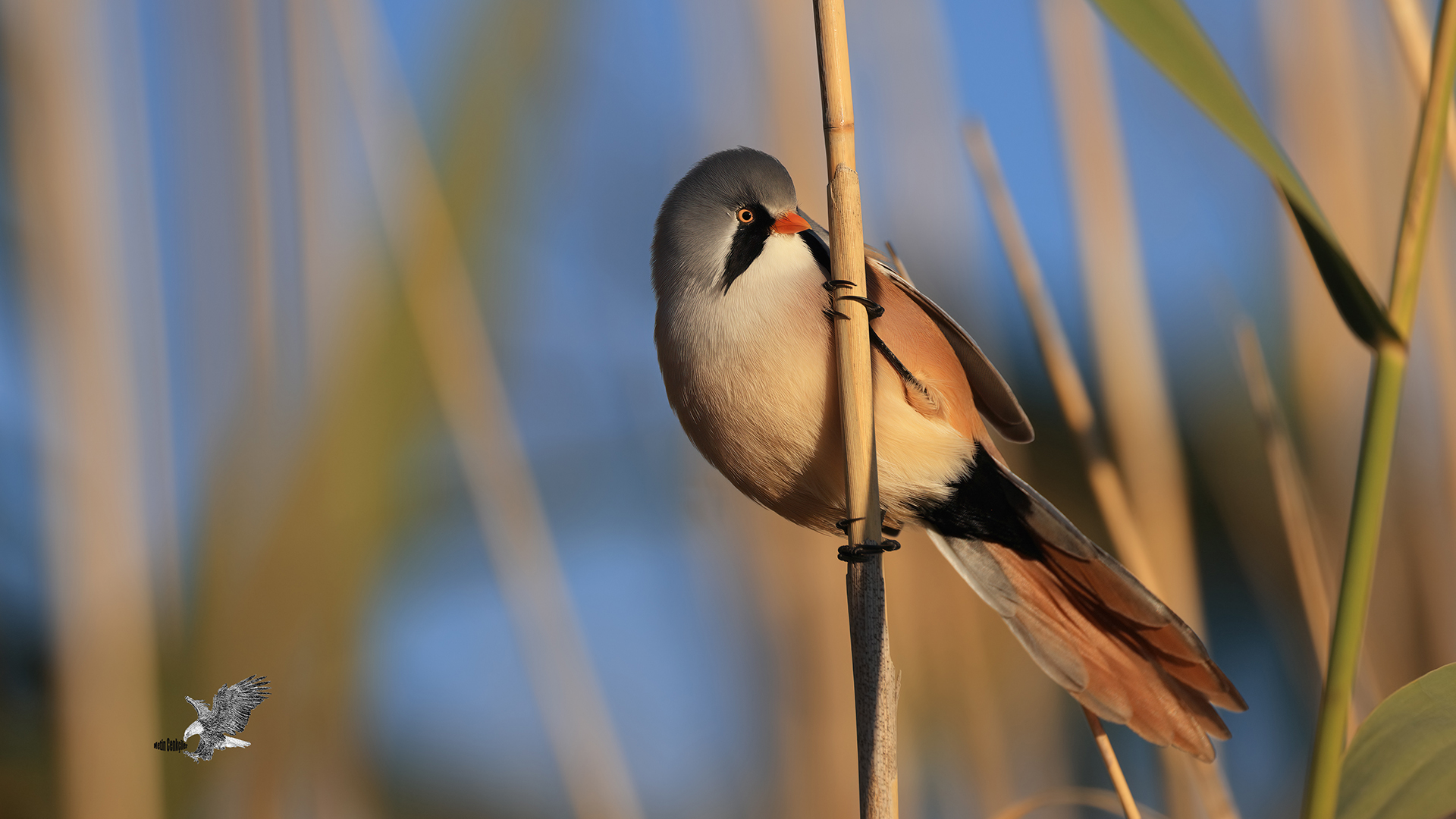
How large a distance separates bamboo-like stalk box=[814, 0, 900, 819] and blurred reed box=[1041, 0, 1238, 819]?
97 centimetres

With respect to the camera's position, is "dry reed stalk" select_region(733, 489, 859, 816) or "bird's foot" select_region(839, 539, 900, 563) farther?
"dry reed stalk" select_region(733, 489, 859, 816)

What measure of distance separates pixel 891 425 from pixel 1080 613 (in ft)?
1.07

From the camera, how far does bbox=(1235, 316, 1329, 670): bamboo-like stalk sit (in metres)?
1.22

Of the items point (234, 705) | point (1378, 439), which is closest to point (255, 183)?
point (234, 705)

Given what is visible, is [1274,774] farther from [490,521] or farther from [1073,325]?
Answer: [490,521]

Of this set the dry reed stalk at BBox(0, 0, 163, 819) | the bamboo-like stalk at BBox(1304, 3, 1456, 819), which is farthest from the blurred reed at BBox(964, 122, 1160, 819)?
the dry reed stalk at BBox(0, 0, 163, 819)

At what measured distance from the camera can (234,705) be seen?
1322mm

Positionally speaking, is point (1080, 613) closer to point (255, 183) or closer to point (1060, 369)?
point (1060, 369)

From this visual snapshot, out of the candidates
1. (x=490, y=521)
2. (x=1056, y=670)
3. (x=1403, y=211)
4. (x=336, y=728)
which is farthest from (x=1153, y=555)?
(x=336, y=728)

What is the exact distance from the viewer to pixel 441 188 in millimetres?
1550

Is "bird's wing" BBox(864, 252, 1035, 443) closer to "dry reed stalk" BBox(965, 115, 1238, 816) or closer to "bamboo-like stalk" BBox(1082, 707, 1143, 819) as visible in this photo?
"dry reed stalk" BBox(965, 115, 1238, 816)

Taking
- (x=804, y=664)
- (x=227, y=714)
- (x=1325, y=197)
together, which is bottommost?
(x=804, y=664)

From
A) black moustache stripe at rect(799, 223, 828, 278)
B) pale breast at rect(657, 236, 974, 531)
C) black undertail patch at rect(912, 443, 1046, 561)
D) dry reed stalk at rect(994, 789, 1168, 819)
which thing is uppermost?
black moustache stripe at rect(799, 223, 828, 278)

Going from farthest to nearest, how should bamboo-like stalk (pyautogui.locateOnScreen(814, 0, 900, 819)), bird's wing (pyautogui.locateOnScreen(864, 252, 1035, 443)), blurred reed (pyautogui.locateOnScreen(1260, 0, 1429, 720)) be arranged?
blurred reed (pyautogui.locateOnScreen(1260, 0, 1429, 720)), bird's wing (pyautogui.locateOnScreen(864, 252, 1035, 443)), bamboo-like stalk (pyautogui.locateOnScreen(814, 0, 900, 819))
